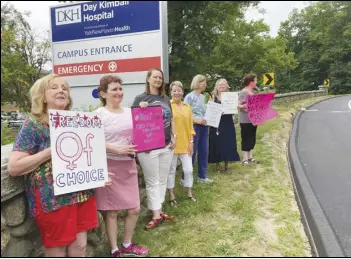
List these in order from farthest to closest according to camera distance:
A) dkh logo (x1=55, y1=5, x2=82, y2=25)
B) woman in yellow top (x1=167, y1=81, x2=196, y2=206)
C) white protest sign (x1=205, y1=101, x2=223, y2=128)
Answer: white protest sign (x1=205, y1=101, x2=223, y2=128), dkh logo (x1=55, y1=5, x2=82, y2=25), woman in yellow top (x1=167, y1=81, x2=196, y2=206)

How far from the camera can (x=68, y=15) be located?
14.6ft

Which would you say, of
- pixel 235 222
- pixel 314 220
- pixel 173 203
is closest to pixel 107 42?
pixel 173 203

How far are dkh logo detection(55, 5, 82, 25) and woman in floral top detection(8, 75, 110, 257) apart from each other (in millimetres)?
2467

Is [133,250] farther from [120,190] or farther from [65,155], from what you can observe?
[65,155]

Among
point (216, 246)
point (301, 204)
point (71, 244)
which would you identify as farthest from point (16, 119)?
point (301, 204)

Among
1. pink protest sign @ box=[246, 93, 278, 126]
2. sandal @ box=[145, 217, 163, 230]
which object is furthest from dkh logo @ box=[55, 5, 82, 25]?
pink protest sign @ box=[246, 93, 278, 126]

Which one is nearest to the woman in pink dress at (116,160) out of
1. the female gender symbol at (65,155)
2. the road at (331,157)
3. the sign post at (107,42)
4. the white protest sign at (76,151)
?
the white protest sign at (76,151)

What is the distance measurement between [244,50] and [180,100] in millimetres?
1302

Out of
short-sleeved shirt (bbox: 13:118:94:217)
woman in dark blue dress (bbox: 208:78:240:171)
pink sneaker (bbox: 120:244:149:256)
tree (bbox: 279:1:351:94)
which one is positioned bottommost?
pink sneaker (bbox: 120:244:149:256)

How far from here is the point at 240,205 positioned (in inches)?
168

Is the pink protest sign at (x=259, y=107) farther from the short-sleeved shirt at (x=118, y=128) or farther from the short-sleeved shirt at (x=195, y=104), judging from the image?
the short-sleeved shirt at (x=118, y=128)

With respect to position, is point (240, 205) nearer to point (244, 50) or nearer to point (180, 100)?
point (180, 100)

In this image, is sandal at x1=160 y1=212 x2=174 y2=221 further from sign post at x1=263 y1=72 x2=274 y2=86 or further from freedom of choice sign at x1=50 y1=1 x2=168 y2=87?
sign post at x1=263 y1=72 x2=274 y2=86

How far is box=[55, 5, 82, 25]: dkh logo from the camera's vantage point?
14.3 feet
